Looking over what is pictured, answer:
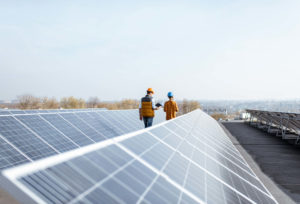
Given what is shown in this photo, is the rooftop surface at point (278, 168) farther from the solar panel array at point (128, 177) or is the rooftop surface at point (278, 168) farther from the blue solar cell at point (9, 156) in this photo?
the blue solar cell at point (9, 156)

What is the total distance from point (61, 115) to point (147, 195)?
12.1m

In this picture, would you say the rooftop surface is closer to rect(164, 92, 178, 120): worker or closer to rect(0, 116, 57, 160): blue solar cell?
rect(164, 92, 178, 120): worker

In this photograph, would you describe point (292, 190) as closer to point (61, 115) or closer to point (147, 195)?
point (147, 195)

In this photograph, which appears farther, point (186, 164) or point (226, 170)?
point (226, 170)

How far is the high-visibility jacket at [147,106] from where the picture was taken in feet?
32.7

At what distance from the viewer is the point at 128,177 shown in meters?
2.54

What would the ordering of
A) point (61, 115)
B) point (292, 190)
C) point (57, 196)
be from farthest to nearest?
point (61, 115)
point (292, 190)
point (57, 196)

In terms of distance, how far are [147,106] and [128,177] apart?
24.7 ft

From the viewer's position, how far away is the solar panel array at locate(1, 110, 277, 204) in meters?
1.80

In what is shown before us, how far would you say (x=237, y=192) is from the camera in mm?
3869

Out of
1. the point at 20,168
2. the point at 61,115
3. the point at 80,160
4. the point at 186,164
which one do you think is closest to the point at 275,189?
the point at 186,164

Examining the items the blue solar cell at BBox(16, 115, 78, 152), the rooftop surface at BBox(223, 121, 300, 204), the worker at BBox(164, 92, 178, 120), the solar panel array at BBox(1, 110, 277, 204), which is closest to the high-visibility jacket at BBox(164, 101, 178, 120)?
the worker at BBox(164, 92, 178, 120)

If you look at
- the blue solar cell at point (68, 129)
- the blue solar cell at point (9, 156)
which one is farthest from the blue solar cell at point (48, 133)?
the blue solar cell at point (9, 156)

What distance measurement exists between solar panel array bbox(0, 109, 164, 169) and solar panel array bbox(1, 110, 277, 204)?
17.0 ft
